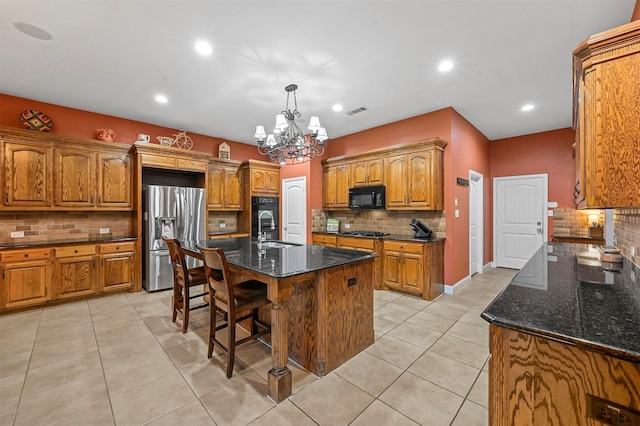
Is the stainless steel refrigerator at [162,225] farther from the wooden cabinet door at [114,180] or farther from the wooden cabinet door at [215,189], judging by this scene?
the wooden cabinet door at [215,189]

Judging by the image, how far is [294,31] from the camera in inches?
92.5

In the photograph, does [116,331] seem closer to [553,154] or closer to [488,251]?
[488,251]

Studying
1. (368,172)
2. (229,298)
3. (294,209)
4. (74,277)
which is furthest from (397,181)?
(74,277)

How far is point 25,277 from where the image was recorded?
3.39 meters

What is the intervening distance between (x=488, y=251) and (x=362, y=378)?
197 inches

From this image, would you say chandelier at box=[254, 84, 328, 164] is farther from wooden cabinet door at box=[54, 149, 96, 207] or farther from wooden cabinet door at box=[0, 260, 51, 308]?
wooden cabinet door at box=[0, 260, 51, 308]

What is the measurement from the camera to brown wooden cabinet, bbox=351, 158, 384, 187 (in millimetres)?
4660

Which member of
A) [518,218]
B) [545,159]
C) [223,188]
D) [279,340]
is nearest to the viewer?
[279,340]

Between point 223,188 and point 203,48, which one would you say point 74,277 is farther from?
point 203,48

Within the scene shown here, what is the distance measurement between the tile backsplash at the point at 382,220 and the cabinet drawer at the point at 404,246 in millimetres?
577

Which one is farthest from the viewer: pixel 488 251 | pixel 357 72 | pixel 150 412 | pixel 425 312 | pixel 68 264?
pixel 488 251

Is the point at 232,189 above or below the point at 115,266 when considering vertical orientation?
above

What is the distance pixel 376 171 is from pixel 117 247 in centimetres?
432

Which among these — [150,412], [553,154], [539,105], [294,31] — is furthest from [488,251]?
[150,412]
